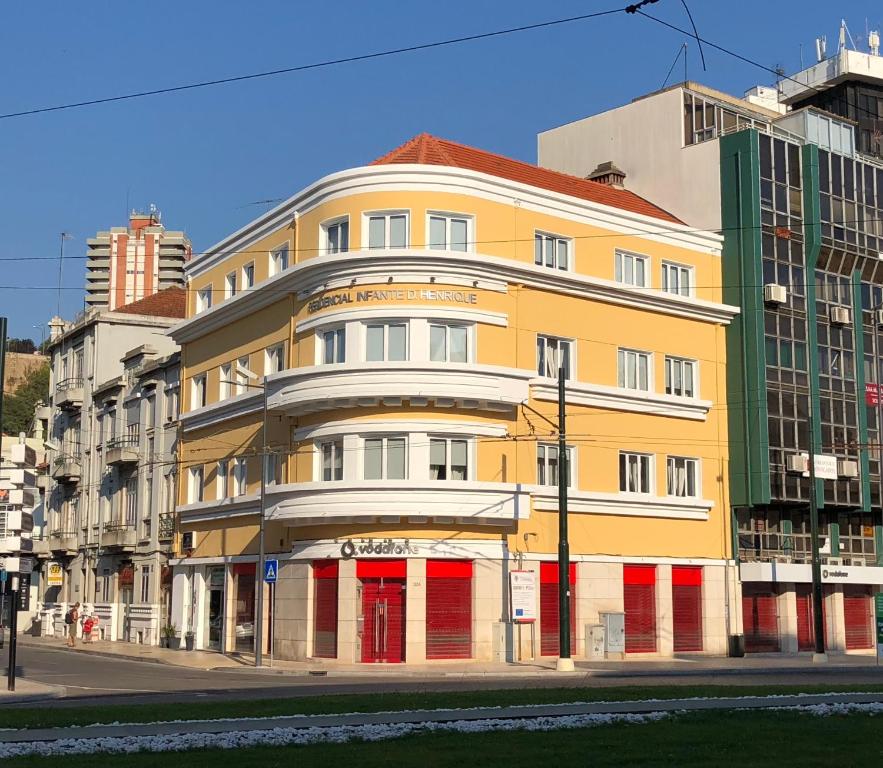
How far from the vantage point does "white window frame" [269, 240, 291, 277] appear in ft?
148

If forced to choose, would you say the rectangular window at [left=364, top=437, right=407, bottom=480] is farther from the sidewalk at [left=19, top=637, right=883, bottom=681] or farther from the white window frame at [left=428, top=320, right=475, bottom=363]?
the sidewalk at [left=19, top=637, right=883, bottom=681]

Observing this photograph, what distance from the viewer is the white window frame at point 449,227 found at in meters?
41.1

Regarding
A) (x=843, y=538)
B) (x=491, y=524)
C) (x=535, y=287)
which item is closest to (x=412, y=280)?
(x=535, y=287)

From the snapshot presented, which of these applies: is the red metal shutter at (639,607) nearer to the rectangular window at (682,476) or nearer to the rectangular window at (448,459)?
the rectangular window at (682,476)

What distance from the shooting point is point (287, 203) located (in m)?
44.9

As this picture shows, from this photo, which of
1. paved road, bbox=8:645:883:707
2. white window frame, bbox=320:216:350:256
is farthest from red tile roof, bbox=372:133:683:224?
paved road, bbox=8:645:883:707

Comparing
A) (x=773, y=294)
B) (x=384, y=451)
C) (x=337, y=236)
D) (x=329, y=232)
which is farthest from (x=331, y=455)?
(x=773, y=294)

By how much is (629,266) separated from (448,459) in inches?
463

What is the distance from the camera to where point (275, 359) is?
45.7 meters

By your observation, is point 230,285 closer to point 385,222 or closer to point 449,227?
point 385,222

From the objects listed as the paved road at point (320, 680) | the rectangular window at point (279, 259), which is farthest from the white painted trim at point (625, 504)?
the rectangular window at point (279, 259)

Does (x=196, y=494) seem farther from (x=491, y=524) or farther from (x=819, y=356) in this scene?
(x=819, y=356)

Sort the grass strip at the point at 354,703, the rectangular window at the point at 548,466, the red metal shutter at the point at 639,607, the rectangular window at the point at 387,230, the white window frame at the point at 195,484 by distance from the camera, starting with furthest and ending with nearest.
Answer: the white window frame at the point at 195,484
the red metal shutter at the point at 639,607
the rectangular window at the point at 548,466
the rectangular window at the point at 387,230
the grass strip at the point at 354,703

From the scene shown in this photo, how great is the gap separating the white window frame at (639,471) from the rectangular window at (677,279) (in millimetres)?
6587
